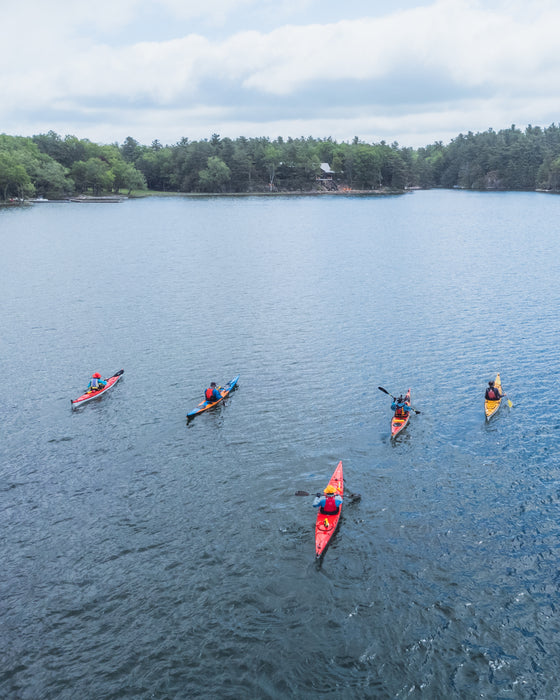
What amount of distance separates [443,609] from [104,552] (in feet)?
59.4

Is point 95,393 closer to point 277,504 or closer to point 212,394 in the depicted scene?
point 212,394

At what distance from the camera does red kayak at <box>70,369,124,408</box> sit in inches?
1860

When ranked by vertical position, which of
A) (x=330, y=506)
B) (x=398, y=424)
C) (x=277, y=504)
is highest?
(x=398, y=424)

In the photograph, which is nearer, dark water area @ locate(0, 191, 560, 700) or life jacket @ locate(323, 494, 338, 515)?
dark water area @ locate(0, 191, 560, 700)

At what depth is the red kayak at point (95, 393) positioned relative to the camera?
47.2 meters

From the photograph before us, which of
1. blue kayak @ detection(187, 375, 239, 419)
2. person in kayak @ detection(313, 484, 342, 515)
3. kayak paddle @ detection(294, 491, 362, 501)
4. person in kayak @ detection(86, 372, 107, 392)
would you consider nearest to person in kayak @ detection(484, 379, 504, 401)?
kayak paddle @ detection(294, 491, 362, 501)

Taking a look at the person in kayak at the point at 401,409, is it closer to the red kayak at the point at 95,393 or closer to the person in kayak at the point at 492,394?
the person in kayak at the point at 492,394

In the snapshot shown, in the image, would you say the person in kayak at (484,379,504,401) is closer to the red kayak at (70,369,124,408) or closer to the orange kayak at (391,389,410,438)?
the orange kayak at (391,389,410,438)

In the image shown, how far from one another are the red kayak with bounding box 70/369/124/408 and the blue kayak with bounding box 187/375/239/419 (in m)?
9.94

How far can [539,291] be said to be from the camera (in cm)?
8338

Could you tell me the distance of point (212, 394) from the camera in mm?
45188

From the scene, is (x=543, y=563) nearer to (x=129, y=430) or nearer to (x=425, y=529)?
(x=425, y=529)

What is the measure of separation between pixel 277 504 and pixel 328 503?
151 inches

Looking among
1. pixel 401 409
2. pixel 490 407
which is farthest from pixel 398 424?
pixel 490 407
